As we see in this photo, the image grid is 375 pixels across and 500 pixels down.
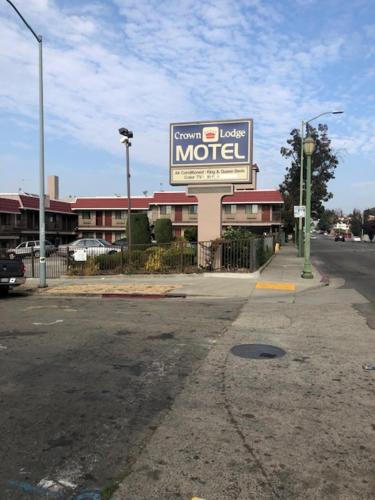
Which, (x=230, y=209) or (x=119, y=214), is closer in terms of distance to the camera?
(x=230, y=209)

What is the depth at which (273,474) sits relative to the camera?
3617mm

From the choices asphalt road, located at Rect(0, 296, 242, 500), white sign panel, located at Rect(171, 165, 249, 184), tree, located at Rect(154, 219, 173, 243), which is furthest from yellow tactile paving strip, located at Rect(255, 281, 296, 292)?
tree, located at Rect(154, 219, 173, 243)

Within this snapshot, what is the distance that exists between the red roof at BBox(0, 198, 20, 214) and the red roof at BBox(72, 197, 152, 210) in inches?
463

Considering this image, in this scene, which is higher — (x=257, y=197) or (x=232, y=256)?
(x=257, y=197)

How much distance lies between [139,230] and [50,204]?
2878 cm

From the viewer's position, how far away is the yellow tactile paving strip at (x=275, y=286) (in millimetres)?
15625

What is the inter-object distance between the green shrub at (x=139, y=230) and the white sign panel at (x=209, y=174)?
9.97 m

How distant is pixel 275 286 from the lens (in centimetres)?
1609

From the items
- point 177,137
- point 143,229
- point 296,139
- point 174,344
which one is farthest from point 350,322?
point 296,139

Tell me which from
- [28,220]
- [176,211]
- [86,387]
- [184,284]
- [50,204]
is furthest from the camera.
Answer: [176,211]

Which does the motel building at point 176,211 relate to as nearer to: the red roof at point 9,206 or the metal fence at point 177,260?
the red roof at point 9,206

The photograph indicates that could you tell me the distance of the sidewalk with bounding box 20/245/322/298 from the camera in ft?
49.2

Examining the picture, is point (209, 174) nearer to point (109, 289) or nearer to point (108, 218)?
point (109, 289)

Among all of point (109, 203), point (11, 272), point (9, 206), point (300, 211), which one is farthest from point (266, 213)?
point (11, 272)
